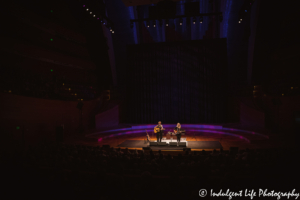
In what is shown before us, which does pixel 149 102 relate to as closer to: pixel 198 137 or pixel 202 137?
pixel 198 137

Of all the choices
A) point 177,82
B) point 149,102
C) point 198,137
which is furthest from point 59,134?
point 177,82

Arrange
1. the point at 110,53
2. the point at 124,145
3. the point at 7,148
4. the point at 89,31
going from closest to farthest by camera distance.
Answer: the point at 7,148 → the point at 124,145 → the point at 89,31 → the point at 110,53

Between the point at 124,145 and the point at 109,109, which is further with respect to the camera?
the point at 109,109

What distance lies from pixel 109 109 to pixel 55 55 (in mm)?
5080

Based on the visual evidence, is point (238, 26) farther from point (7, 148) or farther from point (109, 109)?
point (7, 148)

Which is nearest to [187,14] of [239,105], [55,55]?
[239,105]

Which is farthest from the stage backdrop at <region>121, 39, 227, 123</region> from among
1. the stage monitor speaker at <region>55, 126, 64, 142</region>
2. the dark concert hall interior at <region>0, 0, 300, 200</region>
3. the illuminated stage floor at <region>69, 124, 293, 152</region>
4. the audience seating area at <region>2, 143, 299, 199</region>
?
the audience seating area at <region>2, 143, 299, 199</region>

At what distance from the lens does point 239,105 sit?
13.1 m

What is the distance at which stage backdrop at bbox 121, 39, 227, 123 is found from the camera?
14402 millimetres

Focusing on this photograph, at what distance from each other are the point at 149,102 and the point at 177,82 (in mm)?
2727

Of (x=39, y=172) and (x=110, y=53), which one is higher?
(x=110, y=53)

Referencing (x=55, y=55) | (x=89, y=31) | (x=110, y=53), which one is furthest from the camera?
(x=110, y=53)

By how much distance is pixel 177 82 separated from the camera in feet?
49.4

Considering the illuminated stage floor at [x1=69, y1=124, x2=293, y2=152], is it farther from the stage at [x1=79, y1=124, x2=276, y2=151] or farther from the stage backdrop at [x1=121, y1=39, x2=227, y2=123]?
the stage backdrop at [x1=121, y1=39, x2=227, y2=123]
